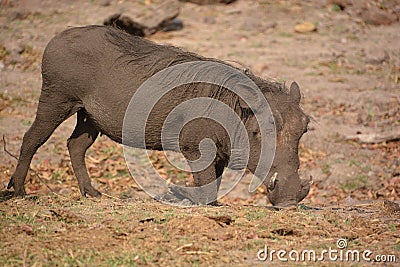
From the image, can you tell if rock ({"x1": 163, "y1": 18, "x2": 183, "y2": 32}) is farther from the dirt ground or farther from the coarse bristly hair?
the coarse bristly hair

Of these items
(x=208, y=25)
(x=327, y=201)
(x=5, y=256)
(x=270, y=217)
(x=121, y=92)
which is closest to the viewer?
(x=5, y=256)

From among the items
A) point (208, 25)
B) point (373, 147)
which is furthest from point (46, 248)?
point (208, 25)

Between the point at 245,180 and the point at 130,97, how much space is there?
3.04 metres

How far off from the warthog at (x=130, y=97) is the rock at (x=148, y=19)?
22.9ft

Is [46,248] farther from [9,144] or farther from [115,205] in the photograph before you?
[9,144]

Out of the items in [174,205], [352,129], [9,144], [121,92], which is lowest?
[352,129]

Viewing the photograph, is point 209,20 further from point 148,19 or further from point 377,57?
point 377,57

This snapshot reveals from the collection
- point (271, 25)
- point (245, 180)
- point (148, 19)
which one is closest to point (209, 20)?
point (271, 25)

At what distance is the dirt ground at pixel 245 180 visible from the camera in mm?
4305

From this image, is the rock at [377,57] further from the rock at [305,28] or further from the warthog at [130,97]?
the warthog at [130,97]

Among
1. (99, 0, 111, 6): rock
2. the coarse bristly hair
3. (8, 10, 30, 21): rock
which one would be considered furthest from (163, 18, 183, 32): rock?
the coarse bristly hair

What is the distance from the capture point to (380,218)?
5418 mm

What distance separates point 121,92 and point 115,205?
36.7 inches

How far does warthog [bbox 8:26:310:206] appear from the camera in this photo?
5.64 metres
